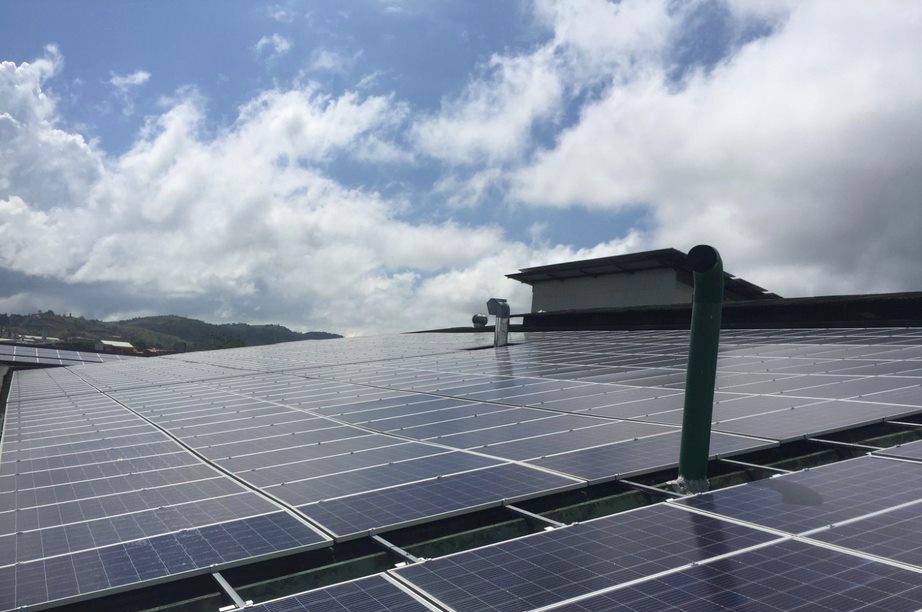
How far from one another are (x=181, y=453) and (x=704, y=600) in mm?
11745

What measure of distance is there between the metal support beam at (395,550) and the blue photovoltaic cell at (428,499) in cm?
22

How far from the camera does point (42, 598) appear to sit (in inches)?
291

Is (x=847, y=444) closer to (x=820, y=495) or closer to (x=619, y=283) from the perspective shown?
(x=820, y=495)

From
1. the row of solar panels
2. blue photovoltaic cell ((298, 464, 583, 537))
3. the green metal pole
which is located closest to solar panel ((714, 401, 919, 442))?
the green metal pole

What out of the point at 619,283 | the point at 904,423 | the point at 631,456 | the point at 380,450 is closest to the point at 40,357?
the point at 619,283

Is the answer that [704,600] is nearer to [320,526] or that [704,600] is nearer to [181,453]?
[320,526]

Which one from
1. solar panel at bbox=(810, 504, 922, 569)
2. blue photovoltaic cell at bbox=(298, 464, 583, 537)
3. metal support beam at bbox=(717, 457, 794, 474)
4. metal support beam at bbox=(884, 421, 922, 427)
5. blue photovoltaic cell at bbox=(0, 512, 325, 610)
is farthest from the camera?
metal support beam at bbox=(884, 421, 922, 427)

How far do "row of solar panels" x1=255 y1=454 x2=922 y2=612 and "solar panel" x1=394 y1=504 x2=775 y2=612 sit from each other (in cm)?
1

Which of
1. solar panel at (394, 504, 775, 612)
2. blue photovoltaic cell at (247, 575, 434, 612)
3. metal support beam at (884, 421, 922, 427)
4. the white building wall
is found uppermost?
the white building wall

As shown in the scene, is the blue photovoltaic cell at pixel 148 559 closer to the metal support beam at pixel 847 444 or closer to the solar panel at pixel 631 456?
the solar panel at pixel 631 456

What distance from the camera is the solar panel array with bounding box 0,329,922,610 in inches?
336

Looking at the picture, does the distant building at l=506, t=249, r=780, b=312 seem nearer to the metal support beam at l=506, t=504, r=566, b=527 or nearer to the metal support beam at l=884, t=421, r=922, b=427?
the metal support beam at l=884, t=421, r=922, b=427

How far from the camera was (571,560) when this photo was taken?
24.3 feet

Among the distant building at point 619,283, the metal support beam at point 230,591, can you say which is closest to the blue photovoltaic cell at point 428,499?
the metal support beam at point 230,591
